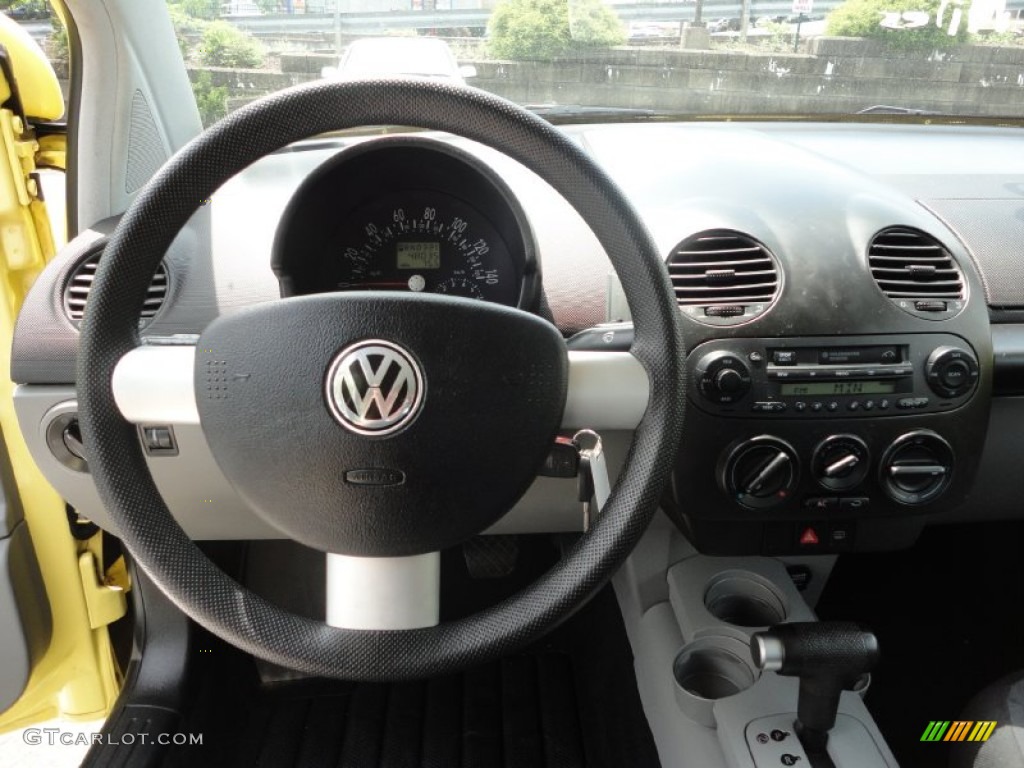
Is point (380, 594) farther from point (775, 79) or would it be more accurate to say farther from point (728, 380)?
point (775, 79)

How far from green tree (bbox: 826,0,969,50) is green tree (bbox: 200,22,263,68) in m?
1.22

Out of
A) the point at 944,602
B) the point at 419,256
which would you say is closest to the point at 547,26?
the point at 419,256

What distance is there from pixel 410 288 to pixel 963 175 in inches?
50.9

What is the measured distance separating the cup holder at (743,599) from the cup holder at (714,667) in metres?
0.10

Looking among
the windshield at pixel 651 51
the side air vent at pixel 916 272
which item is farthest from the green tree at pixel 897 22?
the side air vent at pixel 916 272

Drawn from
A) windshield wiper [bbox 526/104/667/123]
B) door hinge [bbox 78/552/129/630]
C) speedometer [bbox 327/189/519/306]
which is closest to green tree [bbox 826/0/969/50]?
windshield wiper [bbox 526/104/667/123]

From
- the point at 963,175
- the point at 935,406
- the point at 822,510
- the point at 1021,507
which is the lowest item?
the point at 1021,507

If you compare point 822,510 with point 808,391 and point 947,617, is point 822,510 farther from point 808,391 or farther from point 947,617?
point 947,617

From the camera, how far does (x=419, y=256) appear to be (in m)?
1.34

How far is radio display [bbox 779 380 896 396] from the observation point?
1298 millimetres

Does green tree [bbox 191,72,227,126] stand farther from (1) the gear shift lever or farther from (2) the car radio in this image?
(1) the gear shift lever

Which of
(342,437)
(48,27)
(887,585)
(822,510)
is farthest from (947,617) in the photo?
(48,27)

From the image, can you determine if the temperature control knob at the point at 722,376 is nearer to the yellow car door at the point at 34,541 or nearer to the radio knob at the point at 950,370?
the radio knob at the point at 950,370

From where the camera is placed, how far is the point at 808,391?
130 centimetres
